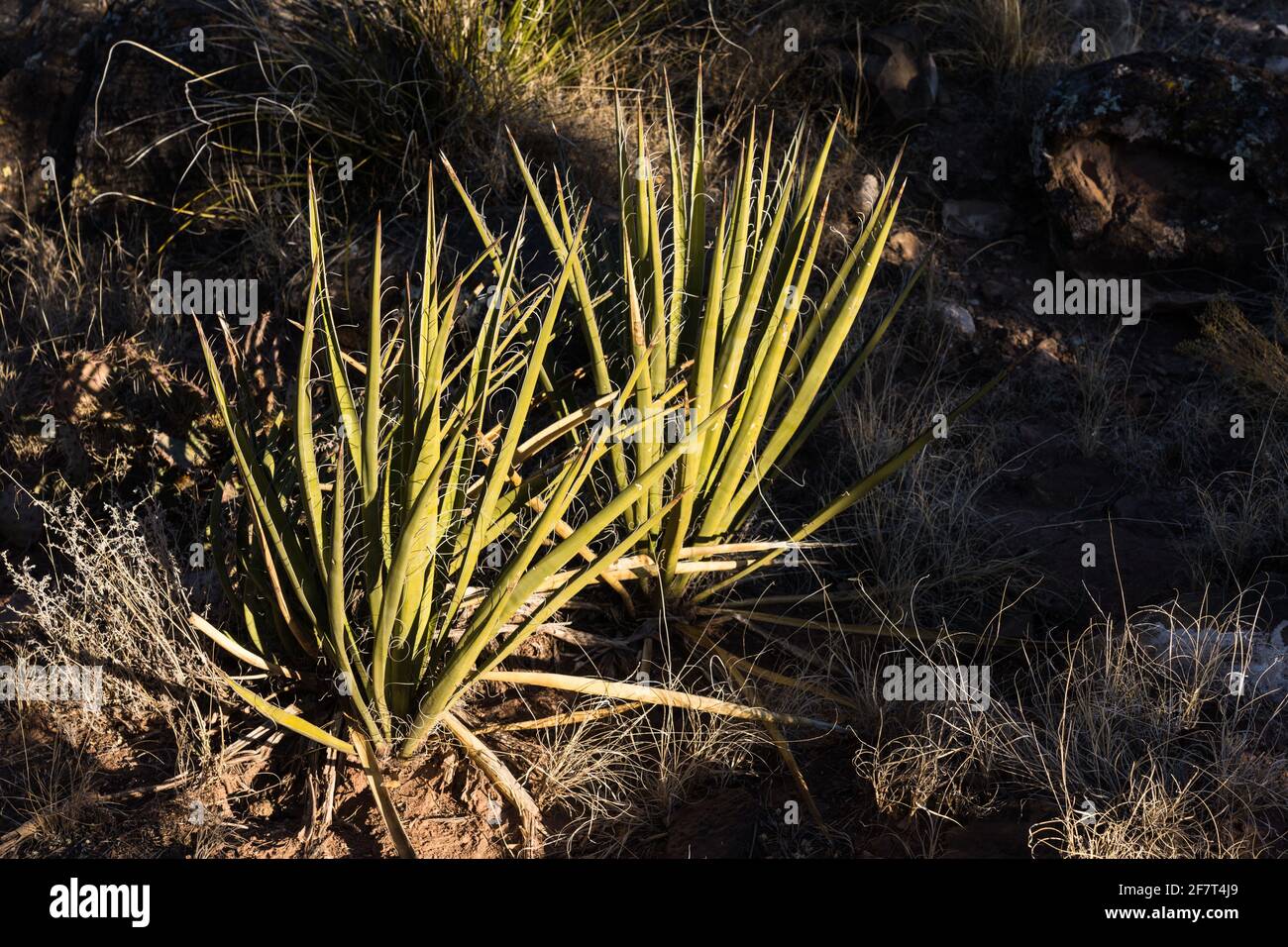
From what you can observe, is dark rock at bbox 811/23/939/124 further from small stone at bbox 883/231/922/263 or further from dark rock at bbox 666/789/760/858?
dark rock at bbox 666/789/760/858

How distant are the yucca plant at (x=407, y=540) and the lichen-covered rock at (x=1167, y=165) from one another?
2.44 m

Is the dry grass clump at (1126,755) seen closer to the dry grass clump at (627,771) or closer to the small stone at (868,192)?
the dry grass clump at (627,771)

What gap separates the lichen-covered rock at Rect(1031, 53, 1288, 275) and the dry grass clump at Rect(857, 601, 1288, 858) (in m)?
1.98

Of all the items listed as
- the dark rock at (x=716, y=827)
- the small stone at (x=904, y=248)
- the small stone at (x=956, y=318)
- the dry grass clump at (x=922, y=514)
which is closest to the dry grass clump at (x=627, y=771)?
the dark rock at (x=716, y=827)

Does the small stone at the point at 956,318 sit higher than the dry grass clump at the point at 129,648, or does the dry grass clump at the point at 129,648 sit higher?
the small stone at the point at 956,318

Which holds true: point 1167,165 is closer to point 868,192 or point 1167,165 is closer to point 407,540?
point 868,192

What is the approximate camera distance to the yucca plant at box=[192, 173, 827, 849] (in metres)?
2.16

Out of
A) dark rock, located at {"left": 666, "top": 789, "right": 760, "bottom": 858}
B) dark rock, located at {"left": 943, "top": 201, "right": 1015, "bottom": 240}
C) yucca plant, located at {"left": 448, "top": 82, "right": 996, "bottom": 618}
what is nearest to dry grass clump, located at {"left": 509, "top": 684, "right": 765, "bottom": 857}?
dark rock, located at {"left": 666, "top": 789, "right": 760, "bottom": 858}

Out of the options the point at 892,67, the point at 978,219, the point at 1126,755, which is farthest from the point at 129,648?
the point at 892,67

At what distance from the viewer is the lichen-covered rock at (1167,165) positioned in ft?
13.5

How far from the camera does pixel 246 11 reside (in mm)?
4227

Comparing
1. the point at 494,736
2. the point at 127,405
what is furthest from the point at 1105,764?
the point at 127,405

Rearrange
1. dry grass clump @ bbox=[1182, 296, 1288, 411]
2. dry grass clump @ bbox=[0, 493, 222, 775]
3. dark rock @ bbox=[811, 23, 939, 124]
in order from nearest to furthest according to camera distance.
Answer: dry grass clump @ bbox=[0, 493, 222, 775]
dry grass clump @ bbox=[1182, 296, 1288, 411]
dark rock @ bbox=[811, 23, 939, 124]

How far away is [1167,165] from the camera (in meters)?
4.25
